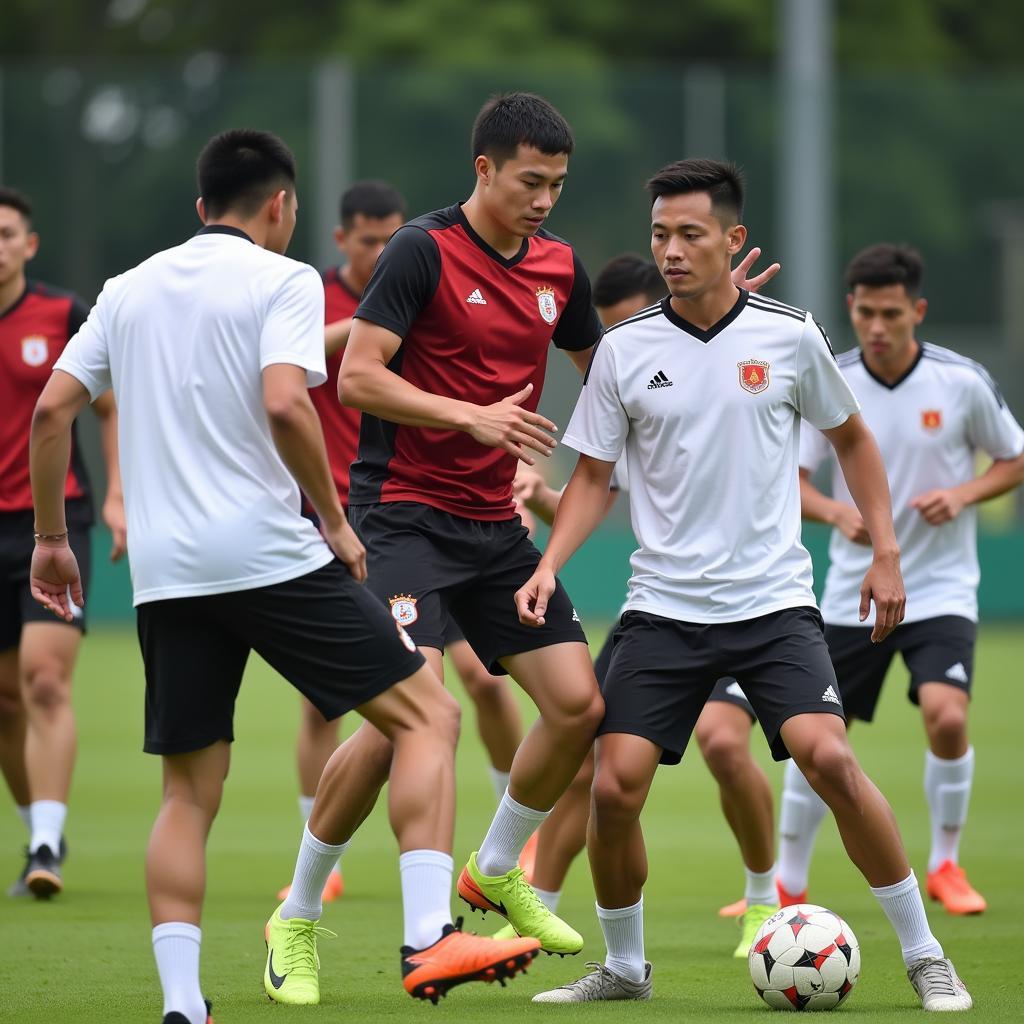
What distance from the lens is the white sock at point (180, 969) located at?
4.95m

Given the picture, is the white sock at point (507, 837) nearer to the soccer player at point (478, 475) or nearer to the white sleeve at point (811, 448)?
the soccer player at point (478, 475)

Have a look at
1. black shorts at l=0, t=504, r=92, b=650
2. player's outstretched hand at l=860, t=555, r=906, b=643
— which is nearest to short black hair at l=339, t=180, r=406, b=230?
black shorts at l=0, t=504, r=92, b=650

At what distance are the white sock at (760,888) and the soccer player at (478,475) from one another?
1.06 meters

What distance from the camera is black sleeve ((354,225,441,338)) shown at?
232 inches

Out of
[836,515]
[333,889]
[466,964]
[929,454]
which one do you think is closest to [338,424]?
[333,889]

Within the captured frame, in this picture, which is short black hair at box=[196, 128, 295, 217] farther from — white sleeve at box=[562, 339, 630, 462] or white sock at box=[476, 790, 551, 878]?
white sock at box=[476, 790, 551, 878]

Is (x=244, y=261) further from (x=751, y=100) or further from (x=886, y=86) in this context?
(x=886, y=86)

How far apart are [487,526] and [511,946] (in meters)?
1.67

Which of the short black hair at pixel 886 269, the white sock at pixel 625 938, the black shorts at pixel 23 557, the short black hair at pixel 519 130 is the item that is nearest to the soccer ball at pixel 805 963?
the white sock at pixel 625 938

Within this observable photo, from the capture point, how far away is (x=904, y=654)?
809 cm

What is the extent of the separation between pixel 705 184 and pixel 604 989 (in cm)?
252

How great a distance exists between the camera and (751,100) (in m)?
25.1

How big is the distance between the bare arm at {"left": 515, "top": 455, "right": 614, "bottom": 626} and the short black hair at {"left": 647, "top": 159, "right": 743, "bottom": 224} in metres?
0.87

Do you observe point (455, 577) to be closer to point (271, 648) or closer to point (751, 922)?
point (271, 648)
